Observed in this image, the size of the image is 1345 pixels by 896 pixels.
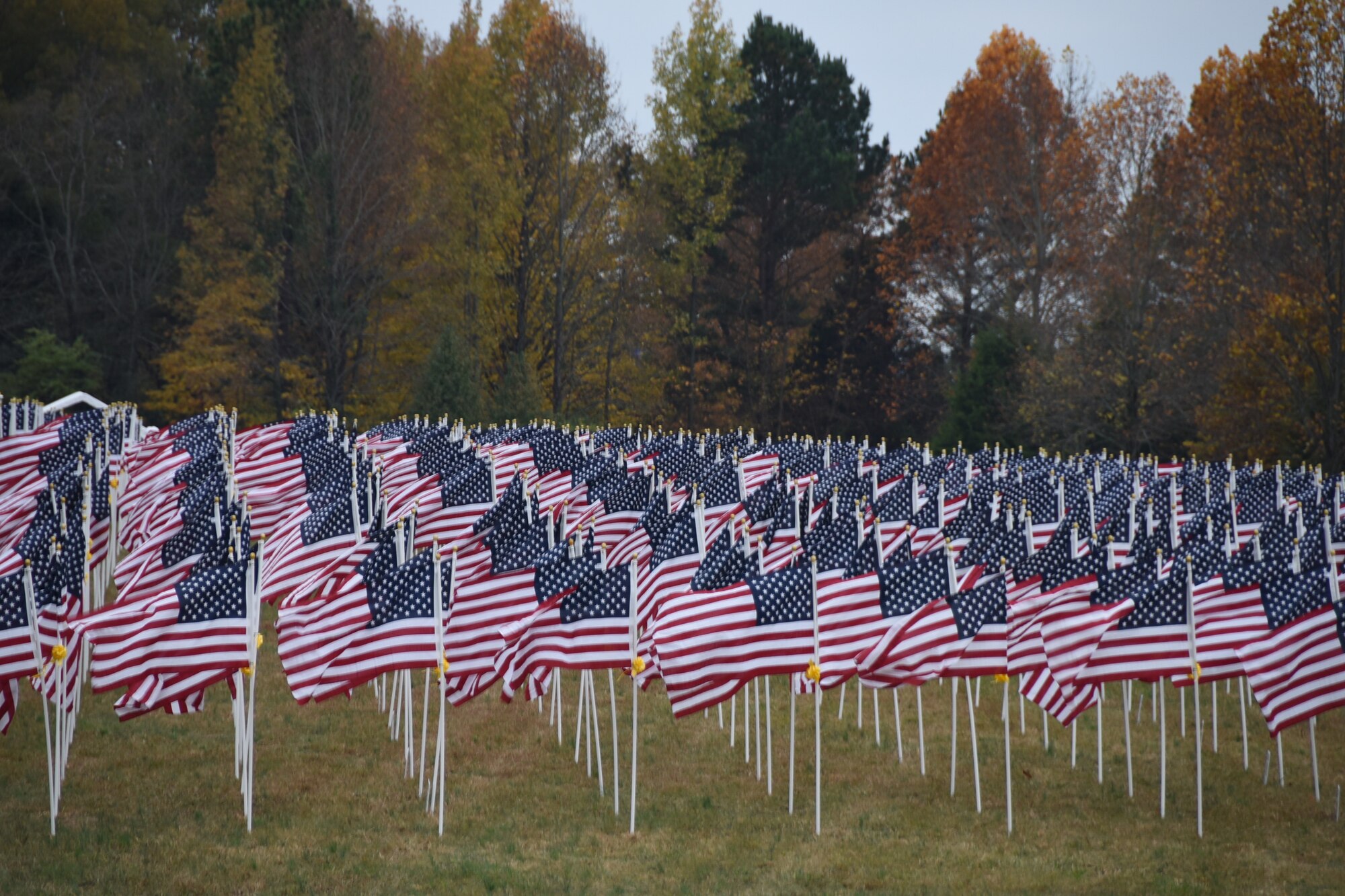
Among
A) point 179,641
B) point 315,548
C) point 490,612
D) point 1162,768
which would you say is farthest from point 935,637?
point 315,548

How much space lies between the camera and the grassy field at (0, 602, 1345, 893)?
1341 centimetres

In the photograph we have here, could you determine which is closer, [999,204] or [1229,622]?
[1229,622]

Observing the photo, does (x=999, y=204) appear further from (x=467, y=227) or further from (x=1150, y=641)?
(x=1150, y=641)

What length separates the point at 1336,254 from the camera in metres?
35.7

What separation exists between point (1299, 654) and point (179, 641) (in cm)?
1117

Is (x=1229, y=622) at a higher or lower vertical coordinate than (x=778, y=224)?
lower

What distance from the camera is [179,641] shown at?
45.3 feet

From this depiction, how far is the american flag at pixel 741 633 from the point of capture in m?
14.3

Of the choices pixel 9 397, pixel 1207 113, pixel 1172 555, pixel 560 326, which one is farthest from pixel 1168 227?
pixel 9 397

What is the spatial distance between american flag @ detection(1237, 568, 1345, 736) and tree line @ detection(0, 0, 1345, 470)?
2761 cm

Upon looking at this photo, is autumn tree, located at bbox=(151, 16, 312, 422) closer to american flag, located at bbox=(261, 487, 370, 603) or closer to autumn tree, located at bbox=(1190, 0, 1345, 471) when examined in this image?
autumn tree, located at bbox=(1190, 0, 1345, 471)

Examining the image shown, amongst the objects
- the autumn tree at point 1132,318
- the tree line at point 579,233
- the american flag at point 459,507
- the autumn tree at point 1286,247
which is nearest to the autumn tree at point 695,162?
the tree line at point 579,233

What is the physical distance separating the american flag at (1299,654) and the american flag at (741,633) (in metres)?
4.66

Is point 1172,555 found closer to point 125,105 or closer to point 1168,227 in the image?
point 1168,227
